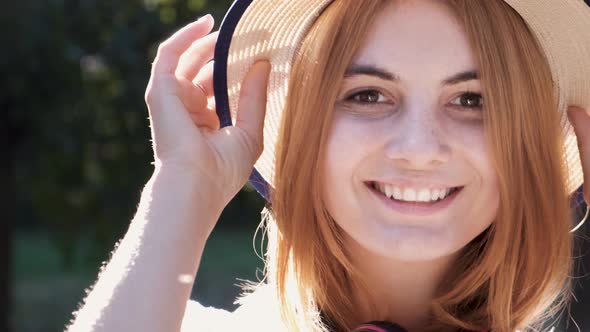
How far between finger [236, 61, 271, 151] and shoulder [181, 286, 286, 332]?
1.37 feet

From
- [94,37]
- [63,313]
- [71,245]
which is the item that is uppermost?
[94,37]

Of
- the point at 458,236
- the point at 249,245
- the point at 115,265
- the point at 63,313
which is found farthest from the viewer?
the point at 249,245

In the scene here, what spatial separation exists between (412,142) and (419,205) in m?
0.17

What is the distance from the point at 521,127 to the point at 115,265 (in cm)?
94

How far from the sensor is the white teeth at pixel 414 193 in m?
2.28

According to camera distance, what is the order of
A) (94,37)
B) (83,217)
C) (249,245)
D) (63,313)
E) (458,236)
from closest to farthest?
(458,236) < (94,37) < (83,217) < (63,313) < (249,245)

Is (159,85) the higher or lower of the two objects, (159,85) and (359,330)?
the higher

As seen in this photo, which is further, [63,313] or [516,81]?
[63,313]

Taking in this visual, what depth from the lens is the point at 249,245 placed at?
14469 millimetres

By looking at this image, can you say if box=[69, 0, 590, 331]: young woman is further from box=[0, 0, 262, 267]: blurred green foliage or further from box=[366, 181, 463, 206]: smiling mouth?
box=[0, 0, 262, 267]: blurred green foliage

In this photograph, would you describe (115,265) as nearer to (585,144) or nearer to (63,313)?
(585,144)

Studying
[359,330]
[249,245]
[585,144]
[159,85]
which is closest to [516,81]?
[585,144]

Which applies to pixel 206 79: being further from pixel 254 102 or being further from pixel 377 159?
pixel 377 159

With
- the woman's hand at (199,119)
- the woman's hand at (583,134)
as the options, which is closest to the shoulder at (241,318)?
the woman's hand at (199,119)
